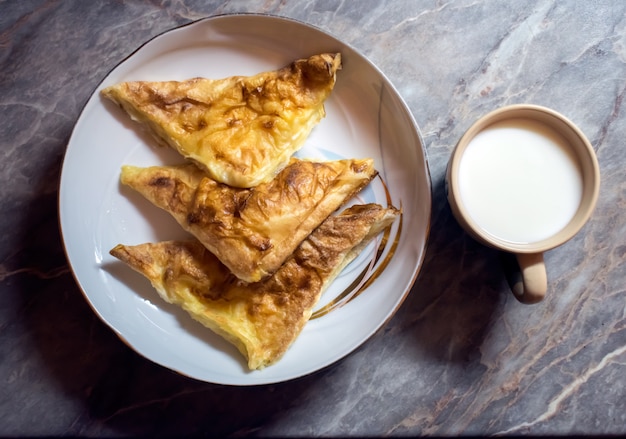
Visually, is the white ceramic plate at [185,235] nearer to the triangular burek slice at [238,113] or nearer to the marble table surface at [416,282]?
the triangular burek slice at [238,113]

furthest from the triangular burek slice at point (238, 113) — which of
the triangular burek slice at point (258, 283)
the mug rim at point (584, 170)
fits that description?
the mug rim at point (584, 170)

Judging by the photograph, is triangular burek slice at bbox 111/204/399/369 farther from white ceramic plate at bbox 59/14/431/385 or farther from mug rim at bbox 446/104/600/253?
mug rim at bbox 446/104/600/253

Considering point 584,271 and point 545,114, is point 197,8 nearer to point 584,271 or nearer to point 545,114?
point 545,114

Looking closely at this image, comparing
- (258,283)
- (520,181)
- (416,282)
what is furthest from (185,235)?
(520,181)

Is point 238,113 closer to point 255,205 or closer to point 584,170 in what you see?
point 255,205

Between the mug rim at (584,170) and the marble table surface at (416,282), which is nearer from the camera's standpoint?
the mug rim at (584,170)

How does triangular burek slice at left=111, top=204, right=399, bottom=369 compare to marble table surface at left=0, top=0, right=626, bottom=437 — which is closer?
triangular burek slice at left=111, top=204, right=399, bottom=369

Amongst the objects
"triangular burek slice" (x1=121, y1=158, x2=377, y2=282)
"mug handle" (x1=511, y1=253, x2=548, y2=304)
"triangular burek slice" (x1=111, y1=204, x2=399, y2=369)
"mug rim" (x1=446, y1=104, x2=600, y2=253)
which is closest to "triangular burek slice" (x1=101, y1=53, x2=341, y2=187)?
"triangular burek slice" (x1=121, y1=158, x2=377, y2=282)

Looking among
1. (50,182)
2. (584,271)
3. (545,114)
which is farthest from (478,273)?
(50,182)
